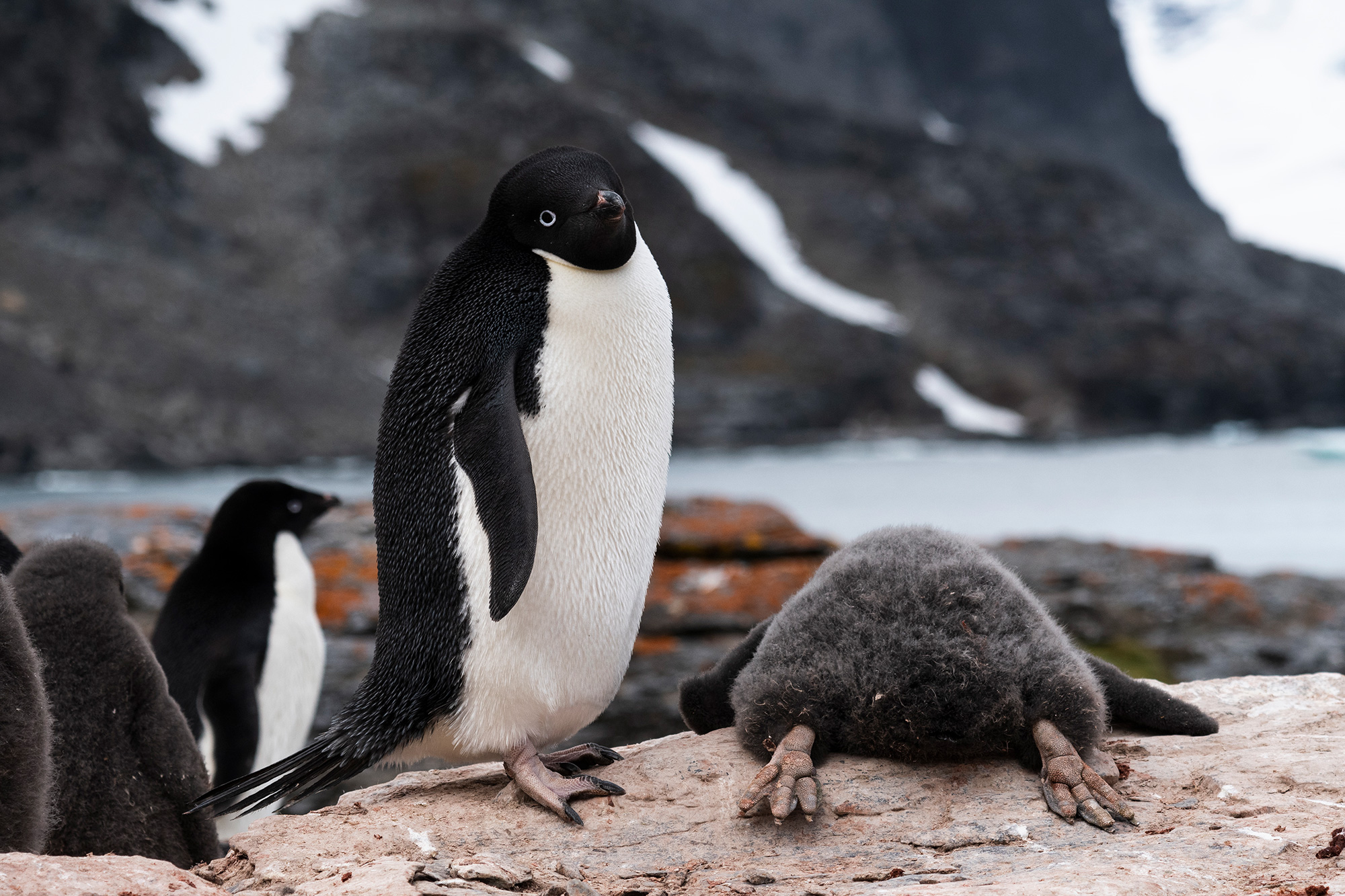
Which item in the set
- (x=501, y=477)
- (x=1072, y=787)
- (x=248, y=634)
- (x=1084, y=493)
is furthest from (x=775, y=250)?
(x=1072, y=787)

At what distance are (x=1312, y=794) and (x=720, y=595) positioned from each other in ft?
12.4

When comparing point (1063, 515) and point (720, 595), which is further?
point (1063, 515)

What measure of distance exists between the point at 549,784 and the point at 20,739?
1064 mm

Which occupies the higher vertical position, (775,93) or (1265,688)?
(775,93)

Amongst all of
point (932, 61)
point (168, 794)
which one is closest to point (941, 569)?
point (168, 794)

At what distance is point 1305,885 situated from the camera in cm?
168

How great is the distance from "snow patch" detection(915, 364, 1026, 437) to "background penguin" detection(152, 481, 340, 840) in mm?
57629

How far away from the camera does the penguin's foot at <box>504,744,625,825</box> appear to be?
2.33m

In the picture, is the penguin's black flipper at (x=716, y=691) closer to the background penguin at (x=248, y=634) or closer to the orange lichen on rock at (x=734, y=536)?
the background penguin at (x=248, y=634)

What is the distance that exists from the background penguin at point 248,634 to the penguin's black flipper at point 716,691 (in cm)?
237

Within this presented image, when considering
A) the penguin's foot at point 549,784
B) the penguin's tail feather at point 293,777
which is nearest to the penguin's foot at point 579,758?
the penguin's foot at point 549,784

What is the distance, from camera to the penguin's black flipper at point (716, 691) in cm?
292

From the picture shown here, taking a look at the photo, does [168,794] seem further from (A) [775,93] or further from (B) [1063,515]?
(A) [775,93]

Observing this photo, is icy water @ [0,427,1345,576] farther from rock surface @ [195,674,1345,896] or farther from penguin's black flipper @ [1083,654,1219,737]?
rock surface @ [195,674,1345,896]
